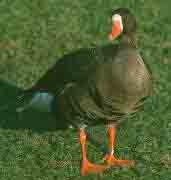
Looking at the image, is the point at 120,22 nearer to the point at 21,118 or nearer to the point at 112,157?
the point at 112,157

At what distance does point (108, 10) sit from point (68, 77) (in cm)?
469

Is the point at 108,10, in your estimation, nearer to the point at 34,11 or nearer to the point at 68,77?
the point at 34,11

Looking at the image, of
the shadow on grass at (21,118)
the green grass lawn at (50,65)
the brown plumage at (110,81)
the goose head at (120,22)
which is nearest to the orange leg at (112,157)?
the green grass lawn at (50,65)

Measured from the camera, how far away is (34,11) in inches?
435

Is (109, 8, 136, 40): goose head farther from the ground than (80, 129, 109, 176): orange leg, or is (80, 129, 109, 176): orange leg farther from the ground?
(109, 8, 136, 40): goose head

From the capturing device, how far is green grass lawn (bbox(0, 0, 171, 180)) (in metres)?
6.96

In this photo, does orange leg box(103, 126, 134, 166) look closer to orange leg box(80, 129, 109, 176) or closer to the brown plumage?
orange leg box(80, 129, 109, 176)

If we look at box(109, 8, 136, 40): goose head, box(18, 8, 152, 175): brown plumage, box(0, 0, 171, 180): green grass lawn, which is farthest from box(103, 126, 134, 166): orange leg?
box(109, 8, 136, 40): goose head

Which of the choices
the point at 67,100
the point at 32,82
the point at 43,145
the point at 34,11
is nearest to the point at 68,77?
the point at 67,100

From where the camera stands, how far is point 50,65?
31.0 ft

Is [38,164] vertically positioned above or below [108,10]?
below

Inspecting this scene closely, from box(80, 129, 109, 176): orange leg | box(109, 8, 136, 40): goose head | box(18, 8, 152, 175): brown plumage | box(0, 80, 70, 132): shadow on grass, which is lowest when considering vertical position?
box(80, 129, 109, 176): orange leg

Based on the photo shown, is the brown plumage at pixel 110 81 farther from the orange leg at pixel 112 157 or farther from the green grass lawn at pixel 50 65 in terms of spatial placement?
the green grass lawn at pixel 50 65

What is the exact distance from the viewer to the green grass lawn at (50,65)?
22.9 ft
